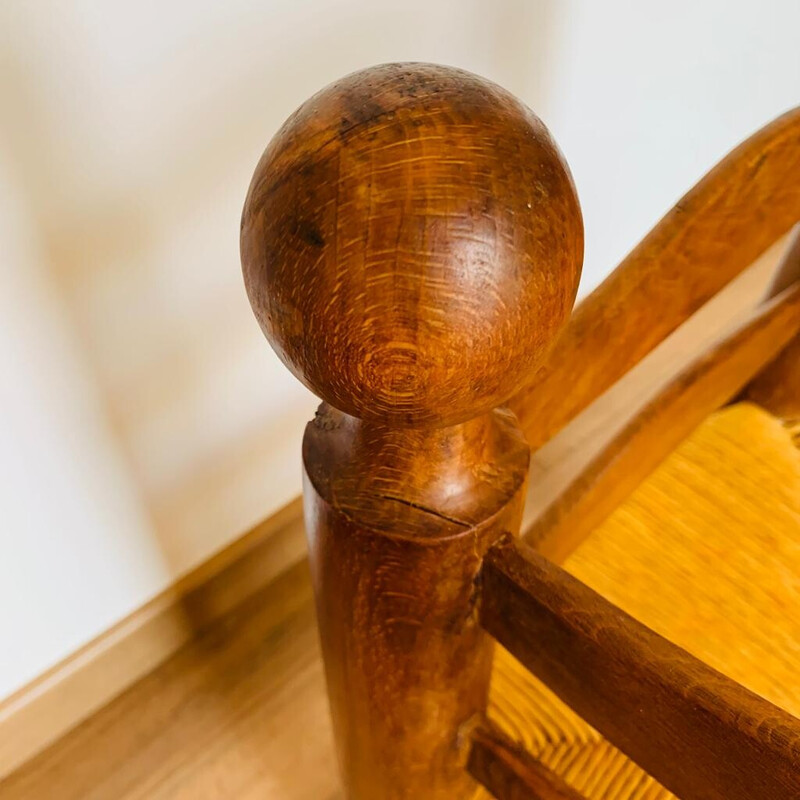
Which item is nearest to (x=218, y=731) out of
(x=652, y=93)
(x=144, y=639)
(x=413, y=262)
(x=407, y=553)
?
(x=144, y=639)

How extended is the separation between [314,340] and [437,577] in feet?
0.41

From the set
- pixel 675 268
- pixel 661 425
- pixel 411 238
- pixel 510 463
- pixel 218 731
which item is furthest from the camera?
pixel 218 731

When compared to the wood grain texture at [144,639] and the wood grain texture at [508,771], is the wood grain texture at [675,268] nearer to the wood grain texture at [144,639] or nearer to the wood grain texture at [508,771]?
the wood grain texture at [508,771]

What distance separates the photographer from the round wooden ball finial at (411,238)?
0.68 feet

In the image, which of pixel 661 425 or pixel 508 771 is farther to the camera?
pixel 661 425

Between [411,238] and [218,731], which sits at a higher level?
[218,731]

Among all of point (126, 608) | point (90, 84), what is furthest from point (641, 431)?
point (126, 608)

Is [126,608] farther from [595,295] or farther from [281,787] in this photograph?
[595,295]

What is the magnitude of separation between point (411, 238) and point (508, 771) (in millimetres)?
307

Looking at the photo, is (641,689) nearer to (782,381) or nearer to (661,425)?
(661,425)

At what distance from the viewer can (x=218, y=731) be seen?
76 cm

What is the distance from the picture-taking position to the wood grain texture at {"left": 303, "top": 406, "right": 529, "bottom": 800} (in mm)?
294

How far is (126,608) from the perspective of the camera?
2.40 ft

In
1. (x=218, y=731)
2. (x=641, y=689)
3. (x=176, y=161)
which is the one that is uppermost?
(x=176, y=161)
